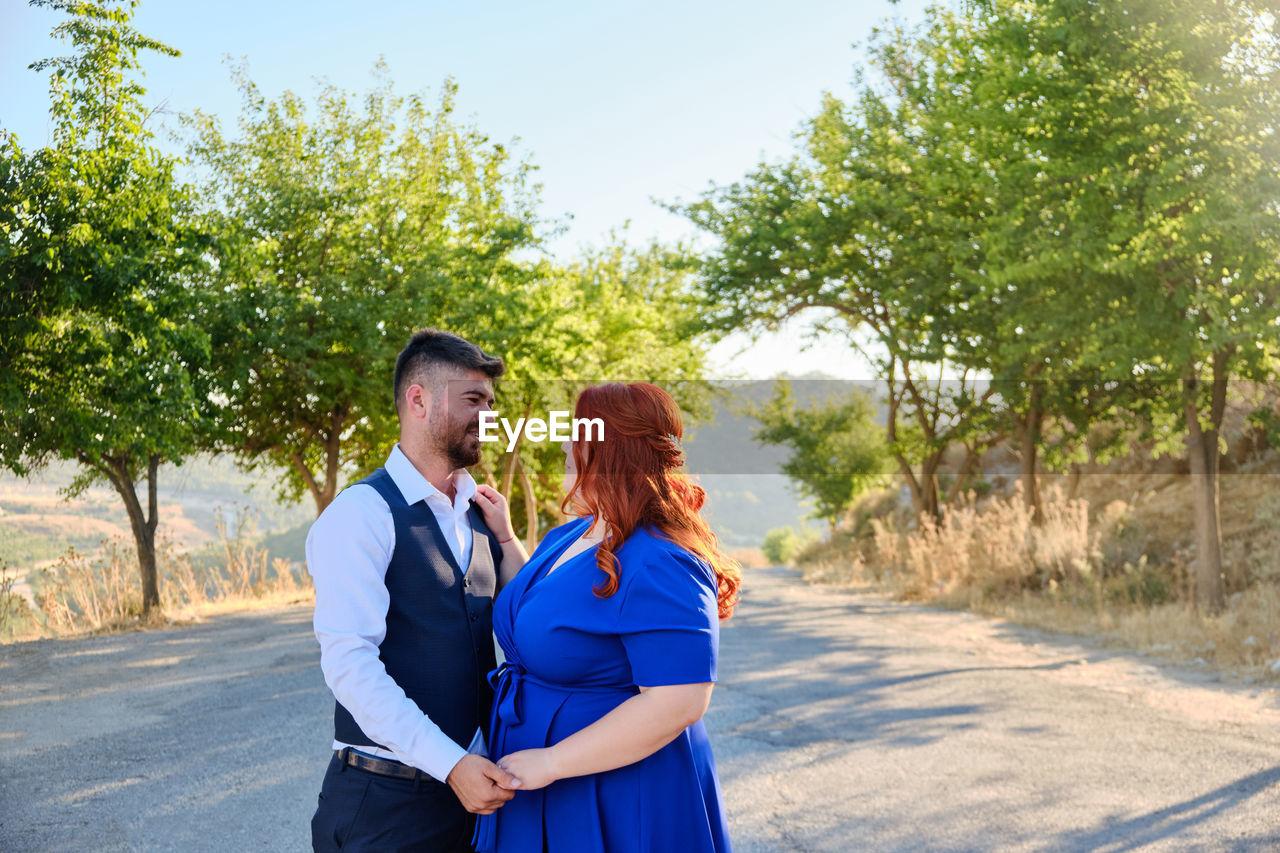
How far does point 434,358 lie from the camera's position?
282 centimetres

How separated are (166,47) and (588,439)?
11.2m

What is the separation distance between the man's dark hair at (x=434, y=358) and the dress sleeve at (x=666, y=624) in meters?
0.83

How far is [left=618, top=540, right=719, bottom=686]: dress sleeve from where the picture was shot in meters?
2.26

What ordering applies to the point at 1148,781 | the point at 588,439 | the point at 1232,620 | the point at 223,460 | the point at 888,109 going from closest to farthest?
the point at 588,439
the point at 1148,781
the point at 1232,620
the point at 223,460
the point at 888,109

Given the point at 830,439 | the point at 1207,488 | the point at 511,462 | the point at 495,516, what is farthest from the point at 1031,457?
the point at 495,516

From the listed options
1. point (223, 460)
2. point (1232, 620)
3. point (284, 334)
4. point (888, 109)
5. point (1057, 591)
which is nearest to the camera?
point (1232, 620)

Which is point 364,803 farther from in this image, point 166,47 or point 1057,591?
point 1057,591

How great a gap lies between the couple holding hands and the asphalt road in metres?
2.80

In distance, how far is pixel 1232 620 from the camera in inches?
435

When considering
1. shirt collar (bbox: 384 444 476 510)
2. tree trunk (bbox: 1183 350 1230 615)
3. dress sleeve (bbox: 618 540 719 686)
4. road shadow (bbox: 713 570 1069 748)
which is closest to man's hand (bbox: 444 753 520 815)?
dress sleeve (bbox: 618 540 719 686)

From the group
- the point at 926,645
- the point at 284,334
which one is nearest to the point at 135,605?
the point at 284,334

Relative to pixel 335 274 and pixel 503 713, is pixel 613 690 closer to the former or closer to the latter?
pixel 503 713

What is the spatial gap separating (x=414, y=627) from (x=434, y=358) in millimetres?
755

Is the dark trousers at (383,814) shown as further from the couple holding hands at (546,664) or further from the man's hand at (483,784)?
Answer: the man's hand at (483,784)
